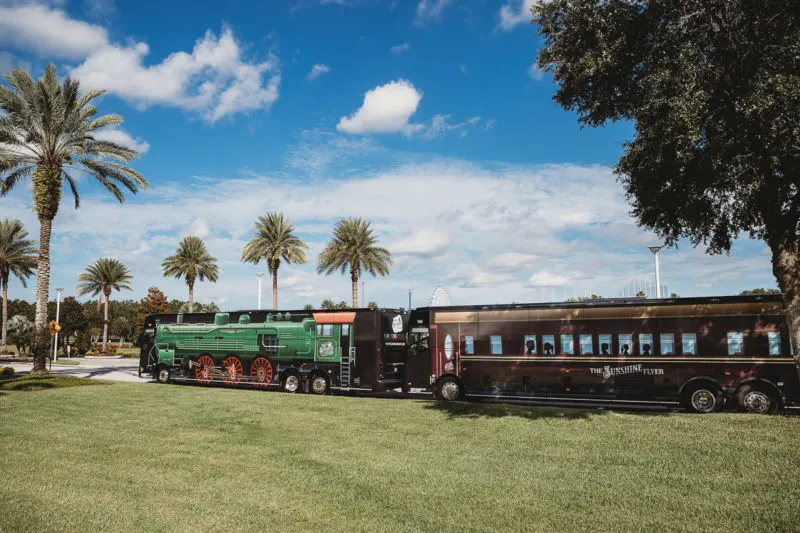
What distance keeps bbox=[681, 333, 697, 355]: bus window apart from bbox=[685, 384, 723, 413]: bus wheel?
1082mm


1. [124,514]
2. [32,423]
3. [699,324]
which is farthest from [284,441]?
[699,324]

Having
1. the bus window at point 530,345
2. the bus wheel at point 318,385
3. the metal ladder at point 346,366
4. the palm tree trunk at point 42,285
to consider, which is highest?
the palm tree trunk at point 42,285

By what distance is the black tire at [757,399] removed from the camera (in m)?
16.1

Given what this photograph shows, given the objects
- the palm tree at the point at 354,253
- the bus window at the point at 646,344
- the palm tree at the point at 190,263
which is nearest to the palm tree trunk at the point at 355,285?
the palm tree at the point at 354,253

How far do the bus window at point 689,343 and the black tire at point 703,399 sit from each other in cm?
104

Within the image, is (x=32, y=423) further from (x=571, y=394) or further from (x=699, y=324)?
(x=699, y=324)

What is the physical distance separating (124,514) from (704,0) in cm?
1458

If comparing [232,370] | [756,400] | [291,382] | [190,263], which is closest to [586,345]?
[756,400]

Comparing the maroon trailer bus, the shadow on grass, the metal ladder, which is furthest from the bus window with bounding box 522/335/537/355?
the metal ladder

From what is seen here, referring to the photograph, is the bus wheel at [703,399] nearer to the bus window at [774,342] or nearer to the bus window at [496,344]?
the bus window at [774,342]

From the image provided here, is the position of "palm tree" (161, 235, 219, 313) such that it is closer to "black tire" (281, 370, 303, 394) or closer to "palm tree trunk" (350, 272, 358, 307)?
"palm tree trunk" (350, 272, 358, 307)

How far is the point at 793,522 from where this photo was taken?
7152 mm

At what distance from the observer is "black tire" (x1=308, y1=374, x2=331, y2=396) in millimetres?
22984

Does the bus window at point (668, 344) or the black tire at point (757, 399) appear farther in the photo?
the bus window at point (668, 344)
